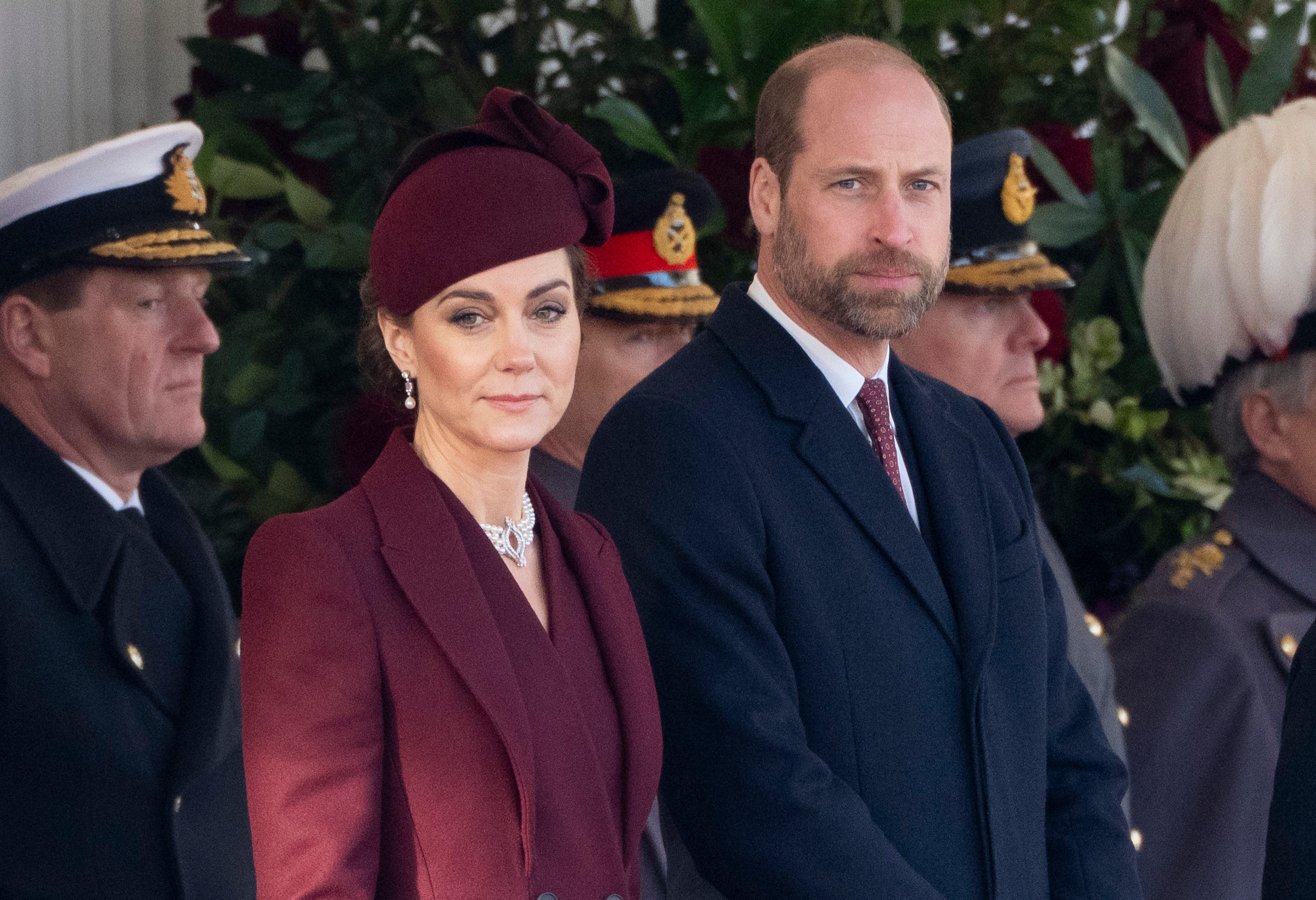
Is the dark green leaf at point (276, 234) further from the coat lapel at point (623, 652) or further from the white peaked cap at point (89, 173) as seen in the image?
the coat lapel at point (623, 652)

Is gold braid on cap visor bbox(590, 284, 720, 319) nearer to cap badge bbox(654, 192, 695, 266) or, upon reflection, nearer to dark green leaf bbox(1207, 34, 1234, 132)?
cap badge bbox(654, 192, 695, 266)

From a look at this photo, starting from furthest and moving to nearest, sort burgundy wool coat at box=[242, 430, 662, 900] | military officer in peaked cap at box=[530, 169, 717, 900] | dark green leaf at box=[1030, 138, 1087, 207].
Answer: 1. dark green leaf at box=[1030, 138, 1087, 207]
2. military officer in peaked cap at box=[530, 169, 717, 900]
3. burgundy wool coat at box=[242, 430, 662, 900]

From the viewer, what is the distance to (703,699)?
1520 millimetres

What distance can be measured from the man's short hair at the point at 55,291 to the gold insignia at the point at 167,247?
47mm

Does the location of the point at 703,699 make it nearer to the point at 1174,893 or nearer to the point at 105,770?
the point at 105,770

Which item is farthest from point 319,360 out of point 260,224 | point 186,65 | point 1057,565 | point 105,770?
point 1057,565

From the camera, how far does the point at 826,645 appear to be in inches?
62.0

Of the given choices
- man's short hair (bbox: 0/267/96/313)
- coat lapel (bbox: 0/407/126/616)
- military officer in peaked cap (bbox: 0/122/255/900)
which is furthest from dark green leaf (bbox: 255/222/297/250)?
coat lapel (bbox: 0/407/126/616)

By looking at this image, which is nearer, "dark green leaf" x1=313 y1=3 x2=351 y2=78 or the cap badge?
the cap badge

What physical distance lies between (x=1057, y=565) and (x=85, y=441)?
143cm

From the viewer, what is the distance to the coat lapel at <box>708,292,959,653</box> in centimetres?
164

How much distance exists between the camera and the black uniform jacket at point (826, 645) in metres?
1.51

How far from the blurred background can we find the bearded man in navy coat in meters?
0.97

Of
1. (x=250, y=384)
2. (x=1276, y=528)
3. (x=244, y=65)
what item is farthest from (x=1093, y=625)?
(x=244, y=65)
